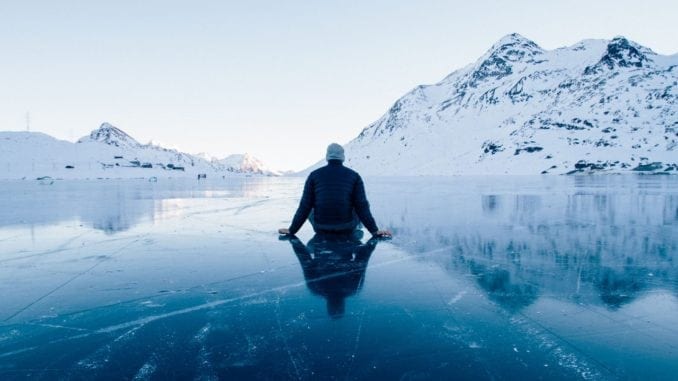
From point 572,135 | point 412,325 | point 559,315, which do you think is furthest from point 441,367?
point 572,135

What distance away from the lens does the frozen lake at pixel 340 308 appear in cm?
305

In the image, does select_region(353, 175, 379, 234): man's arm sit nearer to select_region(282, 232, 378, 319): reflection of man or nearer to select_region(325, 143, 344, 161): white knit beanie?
select_region(282, 232, 378, 319): reflection of man

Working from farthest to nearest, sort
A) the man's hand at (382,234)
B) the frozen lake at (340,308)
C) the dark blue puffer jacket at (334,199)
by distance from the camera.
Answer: the man's hand at (382,234)
the dark blue puffer jacket at (334,199)
the frozen lake at (340,308)

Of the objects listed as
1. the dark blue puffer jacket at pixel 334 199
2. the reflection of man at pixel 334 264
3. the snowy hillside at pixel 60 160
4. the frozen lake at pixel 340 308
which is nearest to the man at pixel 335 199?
the dark blue puffer jacket at pixel 334 199

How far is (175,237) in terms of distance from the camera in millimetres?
9008

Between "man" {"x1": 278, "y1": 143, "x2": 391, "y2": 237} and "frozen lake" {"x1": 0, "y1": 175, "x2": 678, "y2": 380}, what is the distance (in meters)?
0.59

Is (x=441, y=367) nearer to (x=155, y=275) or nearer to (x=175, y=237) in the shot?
(x=155, y=275)

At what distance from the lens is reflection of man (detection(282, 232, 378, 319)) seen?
15.7 feet

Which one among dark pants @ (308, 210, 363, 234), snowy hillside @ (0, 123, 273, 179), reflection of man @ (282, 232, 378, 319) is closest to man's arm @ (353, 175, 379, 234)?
reflection of man @ (282, 232, 378, 319)

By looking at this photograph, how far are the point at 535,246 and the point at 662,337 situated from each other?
168 inches

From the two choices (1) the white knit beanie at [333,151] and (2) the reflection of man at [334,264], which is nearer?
(2) the reflection of man at [334,264]

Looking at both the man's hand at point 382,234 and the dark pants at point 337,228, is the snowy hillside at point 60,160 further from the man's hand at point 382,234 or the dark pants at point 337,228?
the man's hand at point 382,234

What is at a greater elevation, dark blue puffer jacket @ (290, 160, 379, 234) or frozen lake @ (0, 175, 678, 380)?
dark blue puffer jacket @ (290, 160, 379, 234)

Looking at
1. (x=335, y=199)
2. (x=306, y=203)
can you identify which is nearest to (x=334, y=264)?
(x=335, y=199)
